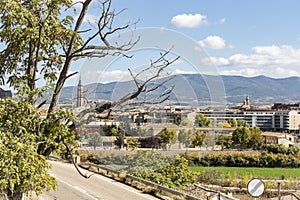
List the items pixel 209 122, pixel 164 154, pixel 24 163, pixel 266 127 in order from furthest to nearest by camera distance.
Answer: pixel 266 127
pixel 209 122
pixel 164 154
pixel 24 163

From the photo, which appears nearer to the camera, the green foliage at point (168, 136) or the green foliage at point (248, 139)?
the green foliage at point (168, 136)

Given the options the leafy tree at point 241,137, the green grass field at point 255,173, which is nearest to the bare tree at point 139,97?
the green grass field at point 255,173

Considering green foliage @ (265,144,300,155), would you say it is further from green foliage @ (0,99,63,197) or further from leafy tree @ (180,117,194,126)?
green foliage @ (0,99,63,197)

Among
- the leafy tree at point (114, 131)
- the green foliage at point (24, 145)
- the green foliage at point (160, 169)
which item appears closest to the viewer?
the green foliage at point (24, 145)

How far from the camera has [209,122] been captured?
21.4m

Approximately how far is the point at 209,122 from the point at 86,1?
53.3 ft

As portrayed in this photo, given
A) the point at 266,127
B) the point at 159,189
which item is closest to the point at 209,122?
the point at 159,189

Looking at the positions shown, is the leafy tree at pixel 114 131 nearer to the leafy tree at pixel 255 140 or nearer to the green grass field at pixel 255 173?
the green grass field at pixel 255 173

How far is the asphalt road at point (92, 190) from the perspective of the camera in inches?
495

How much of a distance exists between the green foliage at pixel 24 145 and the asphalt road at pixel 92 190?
719 cm

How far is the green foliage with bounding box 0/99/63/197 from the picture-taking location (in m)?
4.61

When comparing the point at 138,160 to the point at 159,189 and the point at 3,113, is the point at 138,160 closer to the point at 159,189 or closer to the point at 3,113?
the point at 159,189

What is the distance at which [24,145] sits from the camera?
4777mm

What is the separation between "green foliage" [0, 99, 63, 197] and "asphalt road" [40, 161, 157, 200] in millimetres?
7185
